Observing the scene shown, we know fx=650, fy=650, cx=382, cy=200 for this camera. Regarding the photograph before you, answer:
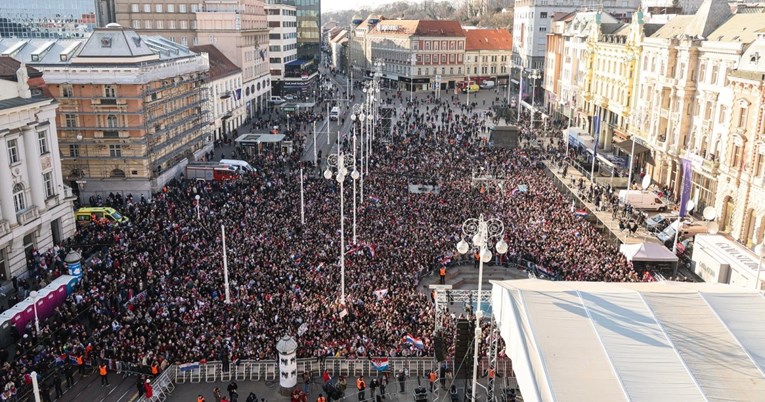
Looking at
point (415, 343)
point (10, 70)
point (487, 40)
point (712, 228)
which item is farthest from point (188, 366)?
point (487, 40)

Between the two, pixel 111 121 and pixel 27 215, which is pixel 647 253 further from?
pixel 111 121

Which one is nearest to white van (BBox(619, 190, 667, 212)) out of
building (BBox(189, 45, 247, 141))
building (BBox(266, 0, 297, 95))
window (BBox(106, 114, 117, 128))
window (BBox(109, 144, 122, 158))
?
window (BBox(109, 144, 122, 158))

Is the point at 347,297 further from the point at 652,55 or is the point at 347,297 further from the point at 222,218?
the point at 652,55

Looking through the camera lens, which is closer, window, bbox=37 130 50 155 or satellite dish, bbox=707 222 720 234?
window, bbox=37 130 50 155

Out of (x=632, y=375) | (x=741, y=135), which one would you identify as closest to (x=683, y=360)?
(x=632, y=375)

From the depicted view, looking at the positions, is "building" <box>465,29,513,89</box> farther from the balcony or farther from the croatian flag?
the croatian flag

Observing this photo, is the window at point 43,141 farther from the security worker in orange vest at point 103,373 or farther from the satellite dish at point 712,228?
the satellite dish at point 712,228

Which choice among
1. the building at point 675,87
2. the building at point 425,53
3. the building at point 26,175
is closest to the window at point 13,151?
the building at point 26,175
